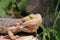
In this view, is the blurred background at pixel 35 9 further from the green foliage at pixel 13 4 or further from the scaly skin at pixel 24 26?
the scaly skin at pixel 24 26

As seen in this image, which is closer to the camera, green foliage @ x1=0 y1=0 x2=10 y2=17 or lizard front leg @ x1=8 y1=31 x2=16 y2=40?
lizard front leg @ x1=8 y1=31 x2=16 y2=40

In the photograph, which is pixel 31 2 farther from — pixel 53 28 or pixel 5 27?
pixel 5 27

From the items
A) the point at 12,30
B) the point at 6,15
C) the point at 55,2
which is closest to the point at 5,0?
the point at 6,15

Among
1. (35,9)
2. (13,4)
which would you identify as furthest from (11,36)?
(13,4)

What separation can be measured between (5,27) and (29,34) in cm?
46

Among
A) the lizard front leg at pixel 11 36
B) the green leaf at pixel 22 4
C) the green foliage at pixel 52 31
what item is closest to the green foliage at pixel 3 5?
the green leaf at pixel 22 4

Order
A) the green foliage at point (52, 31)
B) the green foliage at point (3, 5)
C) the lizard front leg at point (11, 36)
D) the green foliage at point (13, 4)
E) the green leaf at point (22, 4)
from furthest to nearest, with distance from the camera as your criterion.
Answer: the green leaf at point (22, 4), the green foliage at point (13, 4), the green foliage at point (3, 5), the green foliage at point (52, 31), the lizard front leg at point (11, 36)

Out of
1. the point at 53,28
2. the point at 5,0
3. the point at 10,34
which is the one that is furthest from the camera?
the point at 5,0

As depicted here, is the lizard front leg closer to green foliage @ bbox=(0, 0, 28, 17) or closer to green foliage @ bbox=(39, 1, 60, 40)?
green foliage @ bbox=(39, 1, 60, 40)

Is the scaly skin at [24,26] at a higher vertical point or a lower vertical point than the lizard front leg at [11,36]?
higher

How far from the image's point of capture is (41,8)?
530 centimetres

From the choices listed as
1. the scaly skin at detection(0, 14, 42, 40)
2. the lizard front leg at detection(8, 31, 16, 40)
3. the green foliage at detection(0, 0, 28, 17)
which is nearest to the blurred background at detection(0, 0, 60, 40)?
the green foliage at detection(0, 0, 28, 17)

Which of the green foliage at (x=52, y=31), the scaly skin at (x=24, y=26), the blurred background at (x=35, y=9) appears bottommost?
the scaly skin at (x=24, y=26)

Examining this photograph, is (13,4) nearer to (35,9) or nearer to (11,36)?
(35,9)
